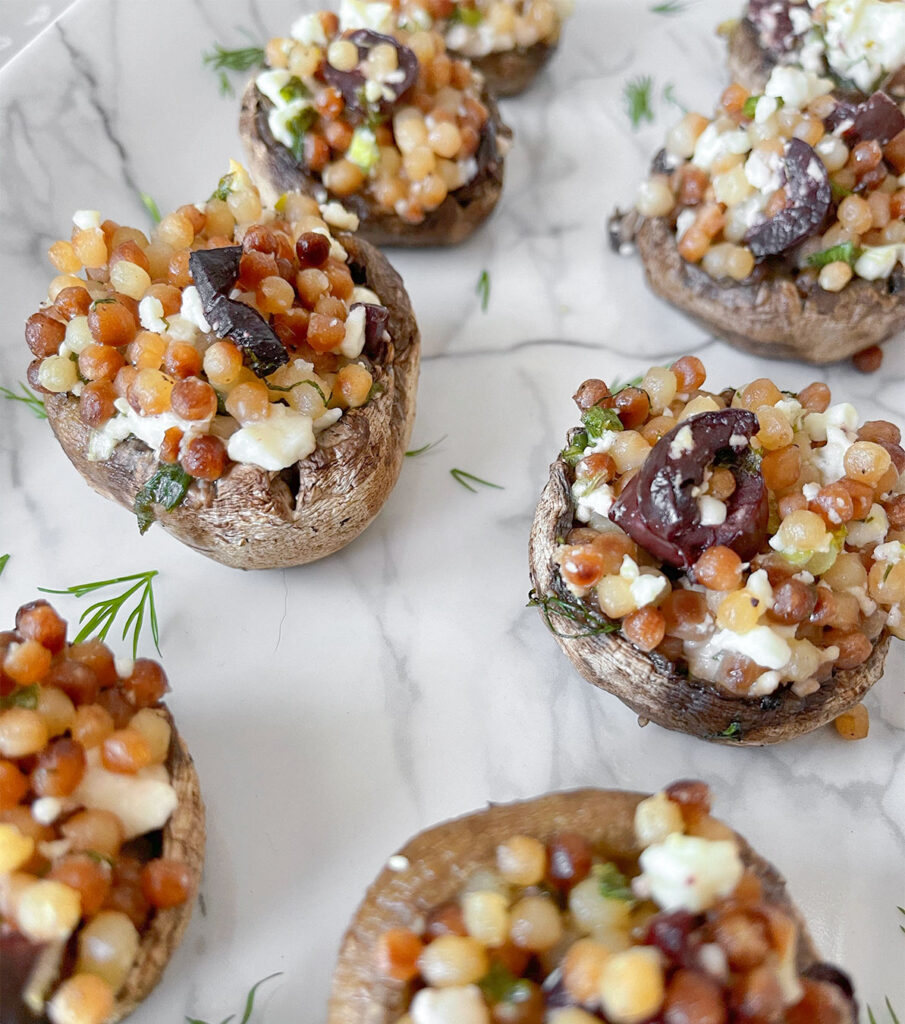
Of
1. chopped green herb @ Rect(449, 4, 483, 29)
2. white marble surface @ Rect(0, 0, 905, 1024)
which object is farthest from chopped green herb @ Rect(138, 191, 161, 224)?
chopped green herb @ Rect(449, 4, 483, 29)

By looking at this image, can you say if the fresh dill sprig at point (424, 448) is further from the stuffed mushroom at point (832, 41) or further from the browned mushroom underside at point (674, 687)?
the stuffed mushroom at point (832, 41)

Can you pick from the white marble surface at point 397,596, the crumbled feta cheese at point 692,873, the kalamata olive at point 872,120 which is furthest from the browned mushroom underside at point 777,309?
the crumbled feta cheese at point 692,873

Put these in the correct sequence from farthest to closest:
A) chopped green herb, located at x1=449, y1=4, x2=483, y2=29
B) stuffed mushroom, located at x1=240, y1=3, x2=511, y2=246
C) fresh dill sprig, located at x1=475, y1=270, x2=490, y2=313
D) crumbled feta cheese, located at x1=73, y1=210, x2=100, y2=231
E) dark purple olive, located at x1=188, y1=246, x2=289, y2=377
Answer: chopped green herb, located at x1=449, y1=4, x2=483, y2=29 → fresh dill sprig, located at x1=475, y1=270, x2=490, y2=313 → stuffed mushroom, located at x1=240, y1=3, x2=511, y2=246 → crumbled feta cheese, located at x1=73, y1=210, x2=100, y2=231 → dark purple olive, located at x1=188, y1=246, x2=289, y2=377

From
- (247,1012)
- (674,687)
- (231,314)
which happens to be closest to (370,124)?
(231,314)

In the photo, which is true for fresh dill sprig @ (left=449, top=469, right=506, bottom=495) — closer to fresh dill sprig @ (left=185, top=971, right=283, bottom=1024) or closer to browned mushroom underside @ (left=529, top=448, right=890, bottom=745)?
browned mushroom underside @ (left=529, top=448, right=890, bottom=745)

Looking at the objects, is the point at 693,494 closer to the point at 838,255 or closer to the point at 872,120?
the point at 838,255
